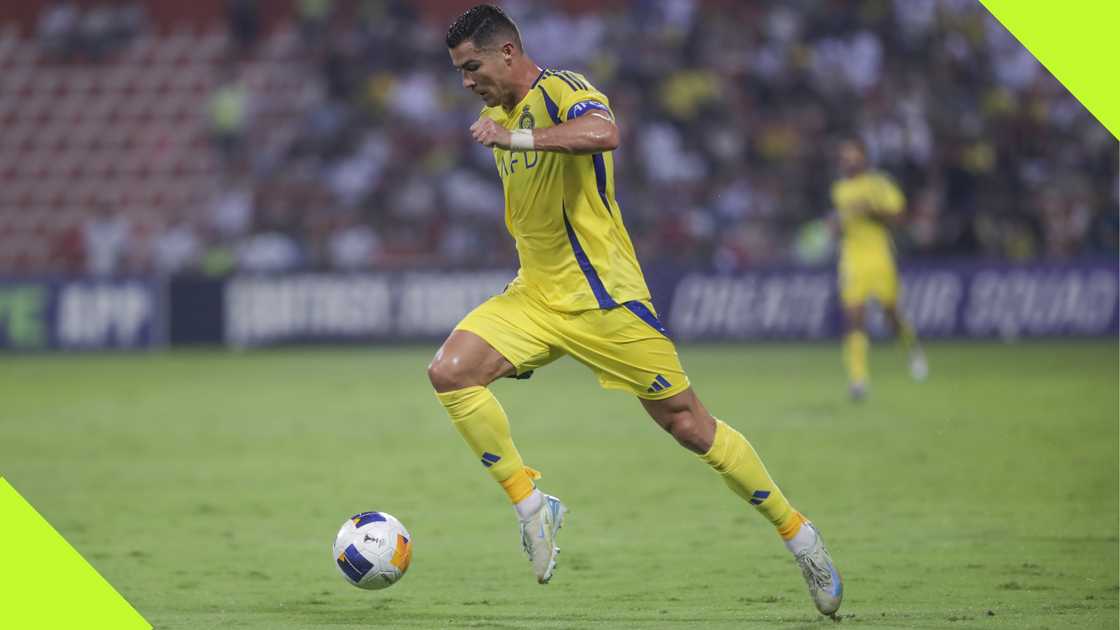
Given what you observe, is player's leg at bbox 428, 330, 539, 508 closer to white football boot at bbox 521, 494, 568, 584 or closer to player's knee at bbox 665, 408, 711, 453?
white football boot at bbox 521, 494, 568, 584

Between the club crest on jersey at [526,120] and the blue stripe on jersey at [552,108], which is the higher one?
the blue stripe on jersey at [552,108]

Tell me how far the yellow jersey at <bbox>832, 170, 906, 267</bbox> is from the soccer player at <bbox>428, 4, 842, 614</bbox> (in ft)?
30.5

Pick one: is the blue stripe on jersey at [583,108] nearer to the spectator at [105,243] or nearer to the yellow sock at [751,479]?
the yellow sock at [751,479]

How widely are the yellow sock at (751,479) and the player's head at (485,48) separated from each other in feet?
5.51

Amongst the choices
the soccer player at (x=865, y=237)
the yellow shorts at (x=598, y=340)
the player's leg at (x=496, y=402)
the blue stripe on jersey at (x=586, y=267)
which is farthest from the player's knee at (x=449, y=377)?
the soccer player at (x=865, y=237)

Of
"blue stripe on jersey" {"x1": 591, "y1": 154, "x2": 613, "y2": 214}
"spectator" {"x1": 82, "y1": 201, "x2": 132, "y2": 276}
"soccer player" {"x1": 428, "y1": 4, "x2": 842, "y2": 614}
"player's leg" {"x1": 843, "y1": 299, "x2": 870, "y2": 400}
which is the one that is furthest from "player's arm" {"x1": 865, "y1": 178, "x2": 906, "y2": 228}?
"spectator" {"x1": 82, "y1": 201, "x2": 132, "y2": 276}

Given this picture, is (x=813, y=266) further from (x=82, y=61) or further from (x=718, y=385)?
(x=82, y=61)

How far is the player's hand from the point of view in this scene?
5648mm

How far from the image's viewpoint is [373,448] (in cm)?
1193

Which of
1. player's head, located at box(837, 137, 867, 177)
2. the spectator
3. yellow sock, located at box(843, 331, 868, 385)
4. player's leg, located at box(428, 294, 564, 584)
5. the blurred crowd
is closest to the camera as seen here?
player's leg, located at box(428, 294, 564, 584)

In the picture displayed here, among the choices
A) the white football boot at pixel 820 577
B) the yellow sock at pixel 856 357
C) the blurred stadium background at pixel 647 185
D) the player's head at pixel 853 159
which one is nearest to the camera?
the white football boot at pixel 820 577

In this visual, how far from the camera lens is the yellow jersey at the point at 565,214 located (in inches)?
244

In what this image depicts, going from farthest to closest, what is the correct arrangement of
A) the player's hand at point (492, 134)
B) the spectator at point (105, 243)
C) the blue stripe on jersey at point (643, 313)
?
the spectator at point (105, 243) → the blue stripe on jersey at point (643, 313) → the player's hand at point (492, 134)

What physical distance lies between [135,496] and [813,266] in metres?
13.5
